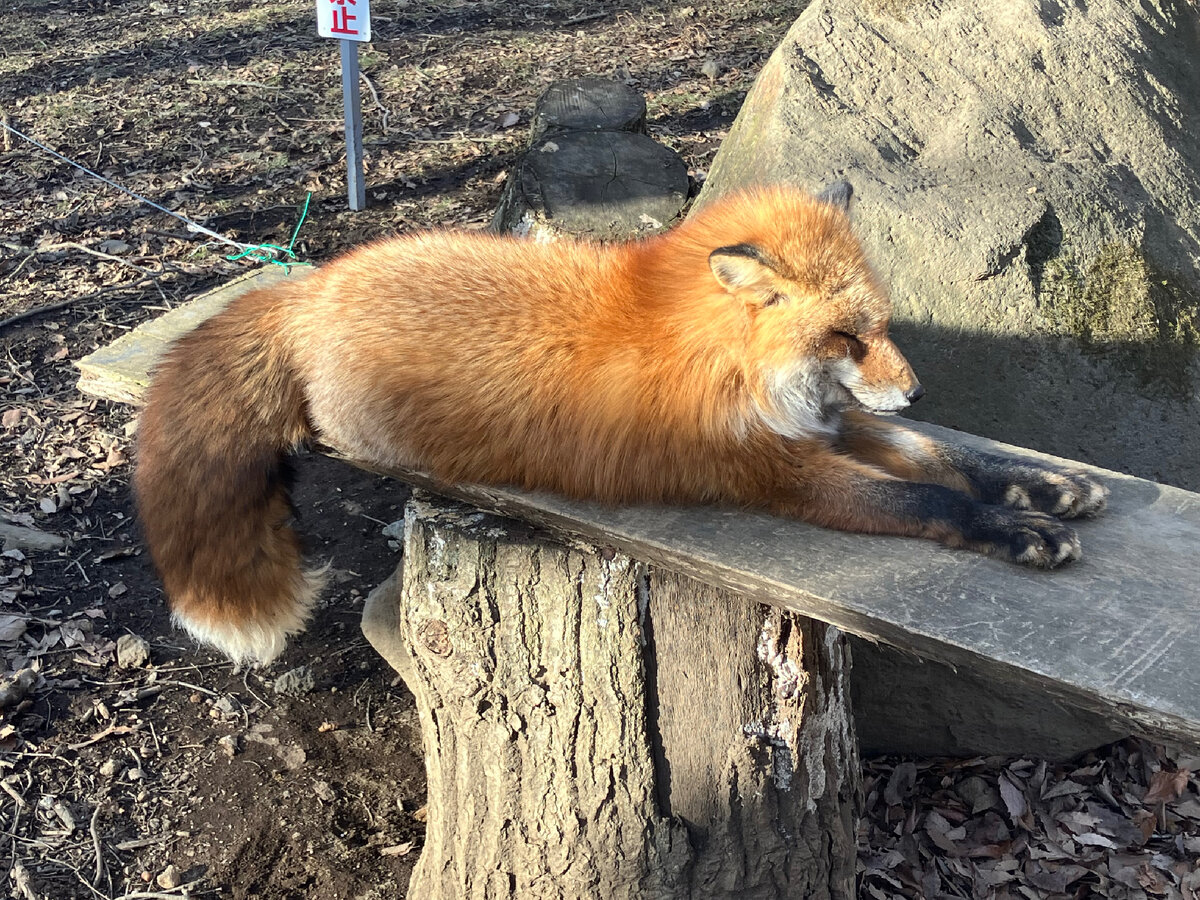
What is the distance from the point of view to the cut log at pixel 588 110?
4.46m

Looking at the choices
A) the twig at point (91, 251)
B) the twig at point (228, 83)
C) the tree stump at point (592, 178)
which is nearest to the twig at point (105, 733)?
the tree stump at point (592, 178)

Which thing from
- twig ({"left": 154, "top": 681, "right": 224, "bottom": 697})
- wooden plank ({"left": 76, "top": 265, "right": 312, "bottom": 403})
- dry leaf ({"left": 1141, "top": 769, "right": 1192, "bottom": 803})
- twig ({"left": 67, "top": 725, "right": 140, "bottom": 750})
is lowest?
twig ({"left": 154, "top": 681, "right": 224, "bottom": 697})

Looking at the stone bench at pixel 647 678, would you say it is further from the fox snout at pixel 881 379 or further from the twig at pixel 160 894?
the twig at pixel 160 894

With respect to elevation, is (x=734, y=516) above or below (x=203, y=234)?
above

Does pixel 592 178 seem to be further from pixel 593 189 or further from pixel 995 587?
pixel 995 587

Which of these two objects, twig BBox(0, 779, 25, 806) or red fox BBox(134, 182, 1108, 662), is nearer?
red fox BBox(134, 182, 1108, 662)

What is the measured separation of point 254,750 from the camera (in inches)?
122

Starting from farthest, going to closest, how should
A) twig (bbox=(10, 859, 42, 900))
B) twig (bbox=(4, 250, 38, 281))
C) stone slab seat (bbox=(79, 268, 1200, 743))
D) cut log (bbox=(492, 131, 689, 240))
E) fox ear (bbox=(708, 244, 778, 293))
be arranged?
twig (bbox=(4, 250, 38, 281))
cut log (bbox=(492, 131, 689, 240))
twig (bbox=(10, 859, 42, 900))
fox ear (bbox=(708, 244, 778, 293))
stone slab seat (bbox=(79, 268, 1200, 743))

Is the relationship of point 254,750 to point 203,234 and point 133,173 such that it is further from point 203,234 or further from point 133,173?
point 133,173

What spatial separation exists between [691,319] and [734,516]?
0.45 meters

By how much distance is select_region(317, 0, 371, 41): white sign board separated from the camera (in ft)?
16.6

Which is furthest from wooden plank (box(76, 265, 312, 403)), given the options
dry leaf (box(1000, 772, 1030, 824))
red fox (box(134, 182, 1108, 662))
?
dry leaf (box(1000, 772, 1030, 824))

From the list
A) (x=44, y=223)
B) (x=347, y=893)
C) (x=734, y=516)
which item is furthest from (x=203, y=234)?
(x=734, y=516)

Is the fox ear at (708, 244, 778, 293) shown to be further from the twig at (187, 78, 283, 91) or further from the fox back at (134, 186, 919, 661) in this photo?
the twig at (187, 78, 283, 91)
